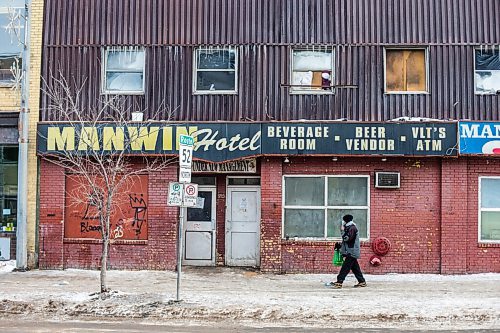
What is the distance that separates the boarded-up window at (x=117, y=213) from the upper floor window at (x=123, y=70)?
2309 mm

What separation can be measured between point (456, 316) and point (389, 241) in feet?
16.5

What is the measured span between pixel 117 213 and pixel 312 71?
5996 millimetres

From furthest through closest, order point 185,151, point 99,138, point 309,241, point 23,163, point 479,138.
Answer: point 23,163 < point 99,138 < point 309,241 < point 479,138 < point 185,151

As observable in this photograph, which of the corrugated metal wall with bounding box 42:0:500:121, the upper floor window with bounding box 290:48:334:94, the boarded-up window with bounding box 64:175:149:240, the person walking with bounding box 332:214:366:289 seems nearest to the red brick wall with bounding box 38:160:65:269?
the boarded-up window with bounding box 64:175:149:240

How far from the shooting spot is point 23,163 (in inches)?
665

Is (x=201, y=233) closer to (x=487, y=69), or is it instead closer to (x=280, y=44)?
(x=280, y=44)

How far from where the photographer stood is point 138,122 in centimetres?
1658

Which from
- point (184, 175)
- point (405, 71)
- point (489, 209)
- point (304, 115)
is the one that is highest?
point (405, 71)

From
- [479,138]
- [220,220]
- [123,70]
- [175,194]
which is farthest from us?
[220,220]

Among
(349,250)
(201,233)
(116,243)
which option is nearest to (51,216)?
(116,243)

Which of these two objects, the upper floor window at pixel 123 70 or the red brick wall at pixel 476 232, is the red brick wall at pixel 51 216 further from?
the red brick wall at pixel 476 232

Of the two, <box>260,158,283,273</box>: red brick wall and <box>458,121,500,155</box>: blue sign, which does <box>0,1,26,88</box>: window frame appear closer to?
<box>260,158,283,273</box>: red brick wall

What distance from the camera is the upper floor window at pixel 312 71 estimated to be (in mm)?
16688

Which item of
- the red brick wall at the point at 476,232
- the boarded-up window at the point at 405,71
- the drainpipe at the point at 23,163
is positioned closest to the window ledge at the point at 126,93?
the drainpipe at the point at 23,163
